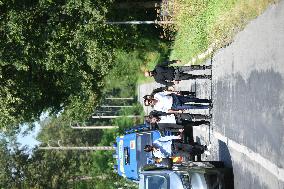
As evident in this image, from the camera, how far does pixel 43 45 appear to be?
22.0 m

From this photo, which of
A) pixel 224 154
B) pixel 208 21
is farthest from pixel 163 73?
pixel 224 154

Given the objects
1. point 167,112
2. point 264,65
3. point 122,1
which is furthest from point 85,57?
point 264,65

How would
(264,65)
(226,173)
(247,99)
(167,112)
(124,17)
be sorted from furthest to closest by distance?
(124,17) → (167,112) → (226,173) → (247,99) → (264,65)

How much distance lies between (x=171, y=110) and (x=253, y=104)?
449 centimetres

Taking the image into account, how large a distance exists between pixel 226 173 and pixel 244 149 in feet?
5.71

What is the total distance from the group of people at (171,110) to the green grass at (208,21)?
4.68 ft

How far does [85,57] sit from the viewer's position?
23.3 m

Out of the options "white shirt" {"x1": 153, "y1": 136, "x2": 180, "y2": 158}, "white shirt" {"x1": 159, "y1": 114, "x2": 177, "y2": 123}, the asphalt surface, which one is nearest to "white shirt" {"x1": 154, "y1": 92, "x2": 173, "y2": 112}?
"white shirt" {"x1": 159, "y1": 114, "x2": 177, "y2": 123}

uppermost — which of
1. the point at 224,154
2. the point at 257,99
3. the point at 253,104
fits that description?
the point at 257,99

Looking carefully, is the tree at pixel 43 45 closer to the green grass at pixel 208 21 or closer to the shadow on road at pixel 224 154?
the green grass at pixel 208 21

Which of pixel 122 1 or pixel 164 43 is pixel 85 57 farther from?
pixel 164 43

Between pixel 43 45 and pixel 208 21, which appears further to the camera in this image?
pixel 43 45

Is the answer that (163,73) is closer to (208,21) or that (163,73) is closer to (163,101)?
(163,101)

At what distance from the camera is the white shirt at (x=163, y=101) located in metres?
14.8
